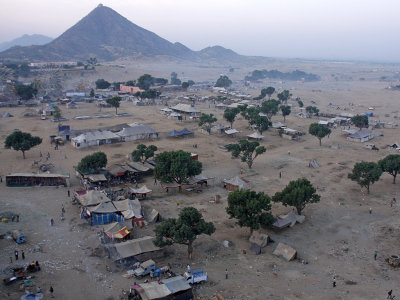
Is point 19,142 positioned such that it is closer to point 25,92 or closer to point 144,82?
point 25,92

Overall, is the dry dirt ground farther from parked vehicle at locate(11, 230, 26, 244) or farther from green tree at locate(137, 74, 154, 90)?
green tree at locate(137, 74, 154, 90)

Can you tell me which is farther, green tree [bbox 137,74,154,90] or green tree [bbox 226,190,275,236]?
green tree [bbox 137,74,154,90]

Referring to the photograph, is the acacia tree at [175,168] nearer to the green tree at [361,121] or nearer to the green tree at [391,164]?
the green tree at [391,164]

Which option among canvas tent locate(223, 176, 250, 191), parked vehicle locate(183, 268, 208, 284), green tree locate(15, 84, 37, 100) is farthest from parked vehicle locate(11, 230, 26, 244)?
green tree locate(15, 84, 37, 100)

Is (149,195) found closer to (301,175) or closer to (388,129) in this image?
(301,175)

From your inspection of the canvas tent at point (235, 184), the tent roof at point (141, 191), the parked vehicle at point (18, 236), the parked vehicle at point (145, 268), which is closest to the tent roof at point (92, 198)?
the tent roof at point (141, 191)

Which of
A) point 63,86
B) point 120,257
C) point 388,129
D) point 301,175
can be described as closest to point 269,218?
→ point 120,257
